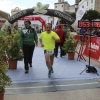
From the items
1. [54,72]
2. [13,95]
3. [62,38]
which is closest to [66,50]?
[62,38]

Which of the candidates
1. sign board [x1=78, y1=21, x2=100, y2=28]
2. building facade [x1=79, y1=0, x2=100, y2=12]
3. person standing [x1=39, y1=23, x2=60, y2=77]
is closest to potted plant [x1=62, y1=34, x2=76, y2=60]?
sign board [x1=78, y1=21, x2=100, y2=28]

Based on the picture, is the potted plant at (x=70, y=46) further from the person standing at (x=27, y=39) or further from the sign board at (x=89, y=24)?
the person standing at (x=27, y=39)

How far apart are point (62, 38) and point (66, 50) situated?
783mm

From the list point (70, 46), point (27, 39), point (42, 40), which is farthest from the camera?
point (70, 46)

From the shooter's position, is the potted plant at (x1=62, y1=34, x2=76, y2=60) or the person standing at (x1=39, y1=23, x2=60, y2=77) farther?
the potted plant at (x1=62, y1=34, x2=76, y2=60)

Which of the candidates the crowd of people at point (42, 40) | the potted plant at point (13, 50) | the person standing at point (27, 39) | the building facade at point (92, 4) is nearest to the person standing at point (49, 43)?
the crowd of people at point (42, 40)

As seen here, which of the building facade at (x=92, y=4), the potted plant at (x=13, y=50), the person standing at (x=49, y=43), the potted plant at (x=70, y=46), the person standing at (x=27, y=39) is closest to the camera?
the person standing at (x=49, y=43)

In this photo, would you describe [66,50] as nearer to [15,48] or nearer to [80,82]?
[15,48]

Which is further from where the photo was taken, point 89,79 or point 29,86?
point 89,79

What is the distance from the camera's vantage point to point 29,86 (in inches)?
228

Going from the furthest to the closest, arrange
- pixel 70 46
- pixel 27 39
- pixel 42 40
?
pixel 70 46 → pixel 42 40 → pixel 27 39

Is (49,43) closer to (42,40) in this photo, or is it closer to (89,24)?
(42,40)

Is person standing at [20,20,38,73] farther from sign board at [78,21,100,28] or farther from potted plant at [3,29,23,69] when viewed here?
sign board at [78,21,100,28]

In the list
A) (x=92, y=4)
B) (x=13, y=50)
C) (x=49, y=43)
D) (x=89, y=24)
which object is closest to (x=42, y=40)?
(x=49, y=43)
